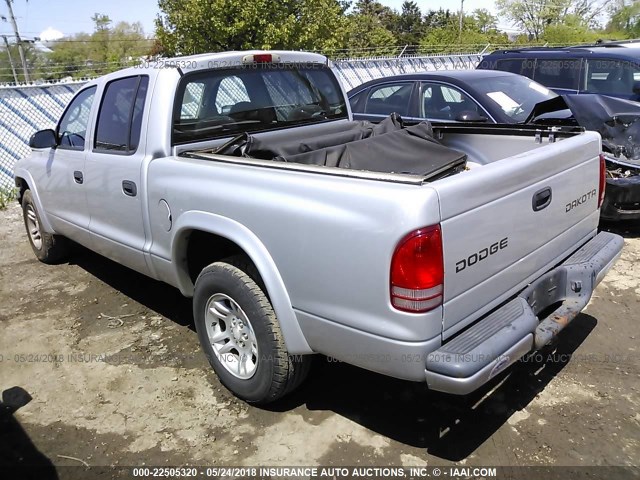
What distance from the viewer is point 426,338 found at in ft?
7.63

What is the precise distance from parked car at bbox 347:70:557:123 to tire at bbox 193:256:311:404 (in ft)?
12.2

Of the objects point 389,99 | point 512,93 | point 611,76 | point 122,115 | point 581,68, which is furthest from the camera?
point 581,68

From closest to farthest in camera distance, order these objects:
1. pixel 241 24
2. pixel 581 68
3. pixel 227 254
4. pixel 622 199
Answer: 1. pixel 227 254
2. pixel 622 199
3. pixel 581 68
4. pixel 241 24

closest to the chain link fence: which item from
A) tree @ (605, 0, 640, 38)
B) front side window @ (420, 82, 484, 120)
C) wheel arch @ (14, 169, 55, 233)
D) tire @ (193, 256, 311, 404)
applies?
wheel arch @ (14, 169, 55, 233)

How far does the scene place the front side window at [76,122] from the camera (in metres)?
4.44

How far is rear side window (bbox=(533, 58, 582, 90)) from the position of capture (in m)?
7.89

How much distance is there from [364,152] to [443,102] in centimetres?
376

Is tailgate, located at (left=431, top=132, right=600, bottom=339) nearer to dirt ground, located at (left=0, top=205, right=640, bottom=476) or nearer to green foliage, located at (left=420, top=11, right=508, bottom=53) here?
dirt ground, located at (left=0, top=205, right=640, bottom=476)

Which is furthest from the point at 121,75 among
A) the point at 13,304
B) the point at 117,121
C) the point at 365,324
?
the point at 365,324

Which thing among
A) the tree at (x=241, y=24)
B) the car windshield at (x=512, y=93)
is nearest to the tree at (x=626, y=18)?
the tree at (x=241, y=24)

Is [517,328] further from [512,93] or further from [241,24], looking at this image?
[241,24]

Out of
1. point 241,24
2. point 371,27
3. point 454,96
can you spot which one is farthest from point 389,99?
point 371,27

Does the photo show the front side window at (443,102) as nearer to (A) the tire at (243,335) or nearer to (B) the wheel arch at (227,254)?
(B) the wheel arch at (227,254)

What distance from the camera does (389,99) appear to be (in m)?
7.15
